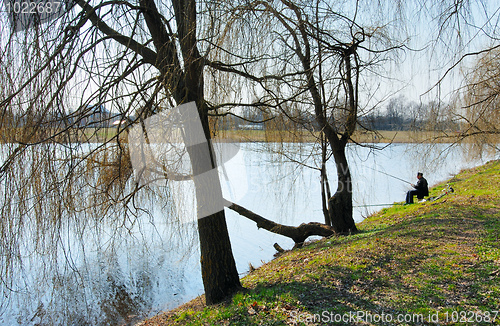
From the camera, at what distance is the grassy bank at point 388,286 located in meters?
2.88

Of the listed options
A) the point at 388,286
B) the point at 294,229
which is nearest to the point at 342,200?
the point at 294,229

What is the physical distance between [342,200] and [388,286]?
12.2 ft

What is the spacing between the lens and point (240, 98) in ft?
11.5

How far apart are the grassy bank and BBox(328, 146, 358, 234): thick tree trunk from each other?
1.55 metres

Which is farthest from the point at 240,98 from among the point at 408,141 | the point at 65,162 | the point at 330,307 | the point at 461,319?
the point at 408,141

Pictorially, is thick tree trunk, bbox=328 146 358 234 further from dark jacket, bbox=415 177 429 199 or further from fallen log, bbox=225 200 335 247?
dark jacket, bbox=415 177 429 199

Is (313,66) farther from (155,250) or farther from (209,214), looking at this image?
(155,250)

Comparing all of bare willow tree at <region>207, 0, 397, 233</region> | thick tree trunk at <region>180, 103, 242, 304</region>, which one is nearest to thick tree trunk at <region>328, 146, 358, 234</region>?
bare willow tree at <region>207, 0, 397, 233</region>

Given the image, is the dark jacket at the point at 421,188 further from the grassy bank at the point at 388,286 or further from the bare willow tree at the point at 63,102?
the bare willow tree at the point at 63,102

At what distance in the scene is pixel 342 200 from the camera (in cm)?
720

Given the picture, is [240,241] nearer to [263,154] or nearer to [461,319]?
[263,154]

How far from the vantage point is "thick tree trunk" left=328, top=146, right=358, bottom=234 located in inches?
279

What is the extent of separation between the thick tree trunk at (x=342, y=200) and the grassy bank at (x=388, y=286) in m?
1.55

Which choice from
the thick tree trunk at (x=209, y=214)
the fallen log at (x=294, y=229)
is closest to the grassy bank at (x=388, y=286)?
the thick tree trunk at (x=209, y=214)
